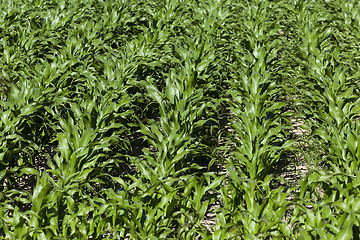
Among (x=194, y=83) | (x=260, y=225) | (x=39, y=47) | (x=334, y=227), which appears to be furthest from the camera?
(x=39, y=47)

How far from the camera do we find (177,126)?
4.05m

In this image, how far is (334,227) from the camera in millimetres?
2699

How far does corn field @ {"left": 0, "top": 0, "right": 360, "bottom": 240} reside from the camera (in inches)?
119

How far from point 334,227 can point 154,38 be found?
420cm

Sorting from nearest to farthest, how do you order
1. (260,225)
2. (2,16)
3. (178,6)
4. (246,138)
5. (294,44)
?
(260,225), (246,138), (294,44), (2,16), (178,6)

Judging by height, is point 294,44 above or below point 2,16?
below

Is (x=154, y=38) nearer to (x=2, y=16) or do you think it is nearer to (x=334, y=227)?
(x=2, y=16)

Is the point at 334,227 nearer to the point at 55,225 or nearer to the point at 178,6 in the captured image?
the point at 55,225

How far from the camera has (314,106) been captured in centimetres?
477

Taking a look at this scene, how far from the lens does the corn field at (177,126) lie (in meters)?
3.01

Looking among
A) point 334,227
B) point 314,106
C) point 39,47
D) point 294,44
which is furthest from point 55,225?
point 294,44

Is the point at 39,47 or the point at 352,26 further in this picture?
the point at 352,26

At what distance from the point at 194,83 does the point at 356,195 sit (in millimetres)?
2422

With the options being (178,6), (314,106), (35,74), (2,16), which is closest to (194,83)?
(314,106)
